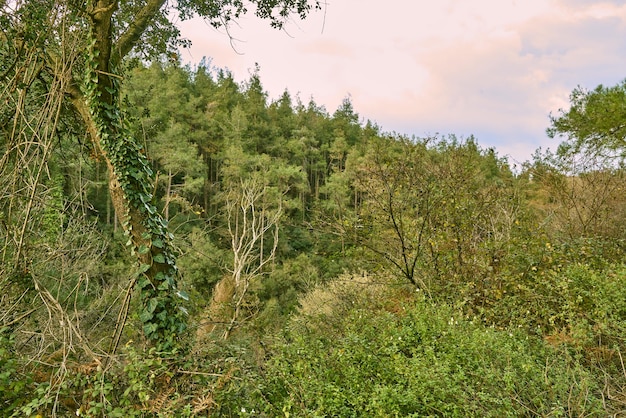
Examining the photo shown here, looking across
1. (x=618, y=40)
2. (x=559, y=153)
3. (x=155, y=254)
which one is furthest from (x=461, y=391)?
(x=559, y=153)

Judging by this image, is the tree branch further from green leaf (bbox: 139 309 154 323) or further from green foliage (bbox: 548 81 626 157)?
green foliage (bbox: 548 81 626 157)

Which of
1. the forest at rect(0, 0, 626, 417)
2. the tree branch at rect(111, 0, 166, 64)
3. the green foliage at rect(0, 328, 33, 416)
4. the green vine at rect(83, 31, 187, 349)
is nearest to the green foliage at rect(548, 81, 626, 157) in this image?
the forest at rect(0, 0, 626, 417)

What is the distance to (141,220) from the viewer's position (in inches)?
113

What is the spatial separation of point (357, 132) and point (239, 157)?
17973 mm

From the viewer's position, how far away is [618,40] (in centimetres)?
757

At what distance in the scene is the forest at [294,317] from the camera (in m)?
2.35

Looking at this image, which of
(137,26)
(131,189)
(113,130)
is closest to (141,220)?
(131,189)

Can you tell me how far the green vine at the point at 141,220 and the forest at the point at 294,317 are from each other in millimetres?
13

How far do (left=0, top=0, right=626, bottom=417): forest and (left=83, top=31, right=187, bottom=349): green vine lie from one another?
1cm

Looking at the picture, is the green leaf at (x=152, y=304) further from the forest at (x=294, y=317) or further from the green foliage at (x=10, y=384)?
the green foliage at (x=10, y=384)

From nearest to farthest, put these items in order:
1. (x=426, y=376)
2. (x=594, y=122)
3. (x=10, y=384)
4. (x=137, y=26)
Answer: (x=10, y=384)
(x=426, y=376)
(x=137, y=26)
(x=594, y=122)

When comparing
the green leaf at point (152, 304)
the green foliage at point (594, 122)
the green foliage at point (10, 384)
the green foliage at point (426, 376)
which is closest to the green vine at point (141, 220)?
the green leaf at point (152, 304)

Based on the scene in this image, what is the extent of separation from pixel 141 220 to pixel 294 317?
8.23 ft

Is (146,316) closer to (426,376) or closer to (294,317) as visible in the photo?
(426,376)
